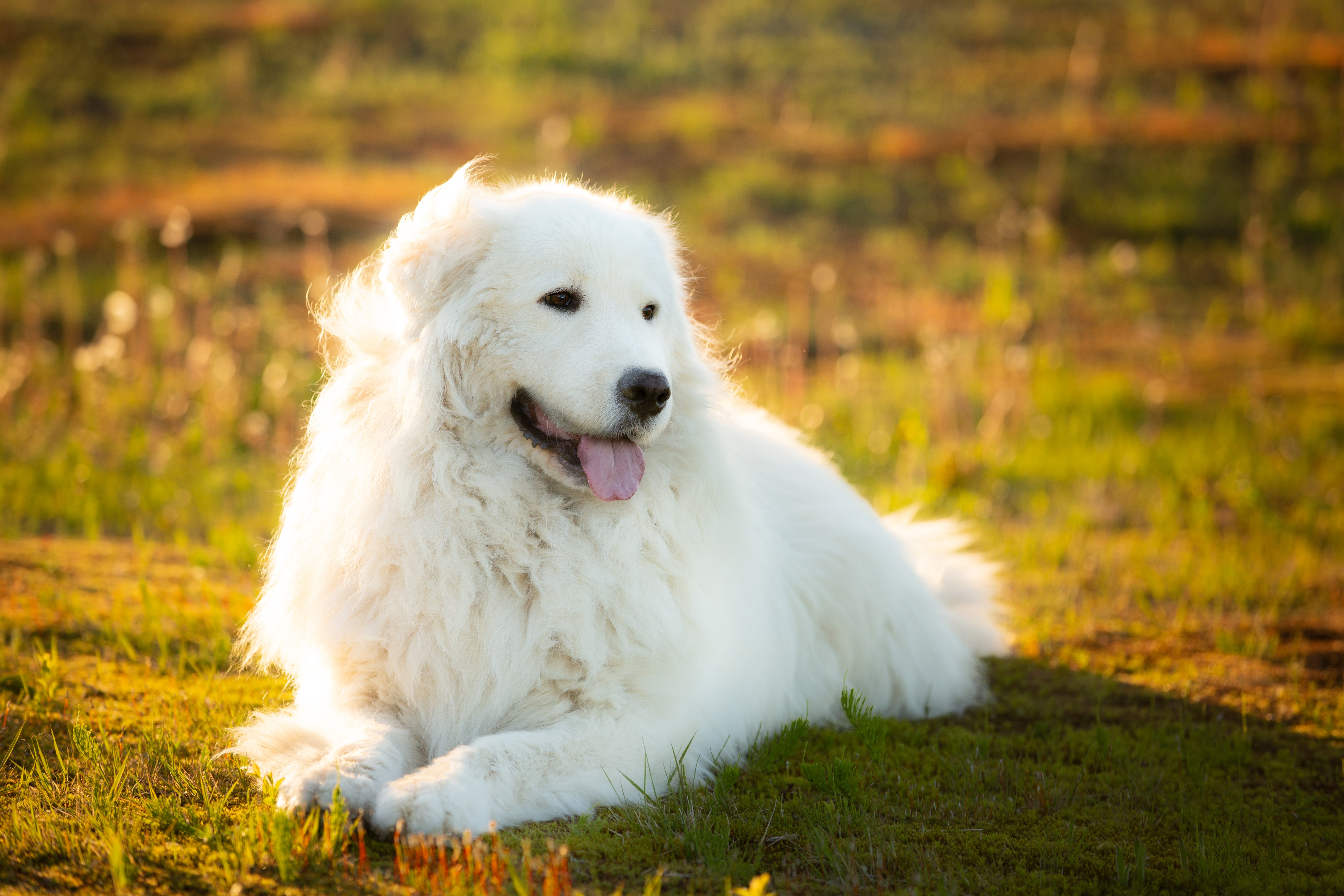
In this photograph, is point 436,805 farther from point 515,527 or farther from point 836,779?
point 836,779

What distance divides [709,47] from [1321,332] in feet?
37.3

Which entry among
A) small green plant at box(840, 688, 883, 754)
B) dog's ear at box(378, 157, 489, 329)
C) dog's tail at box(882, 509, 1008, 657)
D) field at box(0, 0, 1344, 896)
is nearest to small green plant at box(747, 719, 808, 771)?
field at box(0, 0, 1344, 896)

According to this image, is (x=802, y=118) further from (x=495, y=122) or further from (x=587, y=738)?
(x=587, y=738)

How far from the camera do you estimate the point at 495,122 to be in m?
15.9

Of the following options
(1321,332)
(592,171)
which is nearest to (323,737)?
(1321,332)

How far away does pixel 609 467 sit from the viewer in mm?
3307

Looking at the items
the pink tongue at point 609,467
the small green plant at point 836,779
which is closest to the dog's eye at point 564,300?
the pink tongue at point 609,467

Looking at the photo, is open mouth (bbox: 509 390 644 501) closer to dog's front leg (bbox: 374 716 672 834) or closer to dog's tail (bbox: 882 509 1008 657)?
dog's front leg (bbox: 374 716 672 834)

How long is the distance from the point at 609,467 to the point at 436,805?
1.10 m

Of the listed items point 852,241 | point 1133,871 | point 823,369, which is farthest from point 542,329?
point 852,241

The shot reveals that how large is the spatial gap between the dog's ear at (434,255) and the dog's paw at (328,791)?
1.35 metres

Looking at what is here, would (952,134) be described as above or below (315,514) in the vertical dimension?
above

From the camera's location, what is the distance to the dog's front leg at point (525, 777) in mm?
2729

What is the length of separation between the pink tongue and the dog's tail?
180 centimetres
